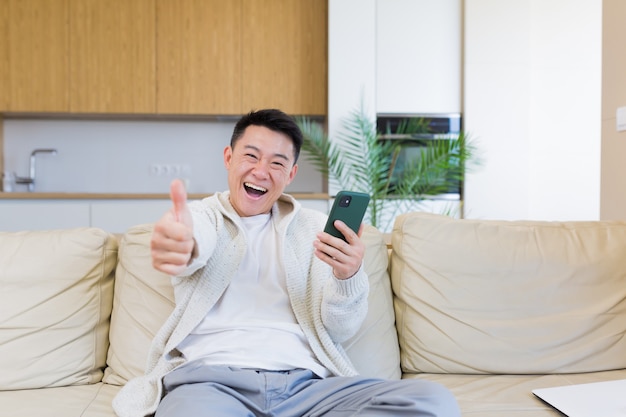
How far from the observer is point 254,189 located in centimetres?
158

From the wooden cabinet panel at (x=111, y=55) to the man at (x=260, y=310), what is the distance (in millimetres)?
2995

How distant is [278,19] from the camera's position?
442 cm

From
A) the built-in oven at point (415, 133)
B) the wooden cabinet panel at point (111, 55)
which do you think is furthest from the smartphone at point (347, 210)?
the wooden cabinet panel at point (111, 55)

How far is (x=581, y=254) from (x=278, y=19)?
3193mm

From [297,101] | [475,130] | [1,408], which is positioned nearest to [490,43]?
[475,130]

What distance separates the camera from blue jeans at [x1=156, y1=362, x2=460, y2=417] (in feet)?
3.96

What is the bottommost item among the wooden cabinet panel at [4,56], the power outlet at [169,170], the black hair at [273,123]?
the power outlet at [169,170]

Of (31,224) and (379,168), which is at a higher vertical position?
(379,168)

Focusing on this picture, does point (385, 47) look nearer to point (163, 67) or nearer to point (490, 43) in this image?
point (490, 43)

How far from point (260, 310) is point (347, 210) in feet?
1.14

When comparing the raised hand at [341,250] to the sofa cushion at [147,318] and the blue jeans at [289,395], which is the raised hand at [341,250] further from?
the sofa cushion at [147,318]

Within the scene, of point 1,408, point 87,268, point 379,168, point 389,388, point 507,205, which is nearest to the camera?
point 389,388

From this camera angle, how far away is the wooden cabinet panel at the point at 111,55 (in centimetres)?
430

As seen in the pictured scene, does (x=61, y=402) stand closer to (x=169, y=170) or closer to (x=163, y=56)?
(x=163, y=56)
